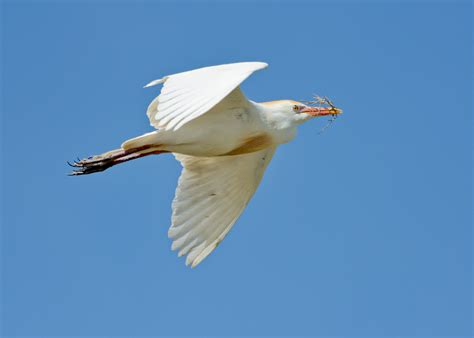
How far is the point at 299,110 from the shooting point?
13633 millimetres

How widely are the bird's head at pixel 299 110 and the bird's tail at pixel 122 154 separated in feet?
4.67

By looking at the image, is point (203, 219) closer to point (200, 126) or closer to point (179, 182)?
point (179, 182)

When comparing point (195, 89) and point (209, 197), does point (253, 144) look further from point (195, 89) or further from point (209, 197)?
point (195, 89)

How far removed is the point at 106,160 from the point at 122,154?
225 millimetres

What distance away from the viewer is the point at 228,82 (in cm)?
1158

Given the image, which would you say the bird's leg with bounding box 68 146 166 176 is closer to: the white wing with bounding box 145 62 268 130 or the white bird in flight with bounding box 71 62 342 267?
the white bird in flight with bounding box 71 62 342 267

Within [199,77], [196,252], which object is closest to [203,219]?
[196,252]

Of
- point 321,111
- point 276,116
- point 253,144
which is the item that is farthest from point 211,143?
point 321,111

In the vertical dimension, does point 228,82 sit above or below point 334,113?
below

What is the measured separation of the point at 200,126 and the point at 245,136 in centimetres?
58

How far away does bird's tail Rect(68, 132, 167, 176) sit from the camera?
13.1 metres

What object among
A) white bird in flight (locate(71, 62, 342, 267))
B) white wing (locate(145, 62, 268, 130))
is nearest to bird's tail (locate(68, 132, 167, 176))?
white bird in flight (locate(71, 62, 342, 267))

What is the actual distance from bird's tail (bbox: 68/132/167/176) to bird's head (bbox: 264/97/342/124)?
1.42m

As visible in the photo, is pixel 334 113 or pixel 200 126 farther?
pixel 334 113
